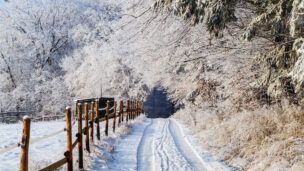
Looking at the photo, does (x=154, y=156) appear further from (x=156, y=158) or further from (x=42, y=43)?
(x=42, y=43)

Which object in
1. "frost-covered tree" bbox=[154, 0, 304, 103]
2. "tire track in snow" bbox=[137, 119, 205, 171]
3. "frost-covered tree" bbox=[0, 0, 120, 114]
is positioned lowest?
"tire track in snow" bbox=[137, 119, 205, 171]

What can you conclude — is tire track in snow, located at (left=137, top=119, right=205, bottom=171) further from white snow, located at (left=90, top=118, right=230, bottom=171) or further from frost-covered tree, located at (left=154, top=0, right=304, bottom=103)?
frost-covered tree, located at (left=154, top=0, right=304, bottom=103)

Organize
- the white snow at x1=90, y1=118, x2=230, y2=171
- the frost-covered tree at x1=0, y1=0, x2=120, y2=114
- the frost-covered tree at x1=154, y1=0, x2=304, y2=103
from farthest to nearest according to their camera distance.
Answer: the frost-covered tree at x1=0, y1=0, x2=120, y2=114
the white snow at x1=90, y1=118, x2=230, y2=171
the frost-covered tree at x1=154, y1=0, x2=304, y2=103

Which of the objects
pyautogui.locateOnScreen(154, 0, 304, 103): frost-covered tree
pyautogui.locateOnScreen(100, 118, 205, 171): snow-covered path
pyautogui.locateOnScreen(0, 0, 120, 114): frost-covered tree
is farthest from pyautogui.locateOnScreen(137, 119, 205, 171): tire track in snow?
pyautogui.locateOnScreen(0, 0, 120, 114): frost-covered tree

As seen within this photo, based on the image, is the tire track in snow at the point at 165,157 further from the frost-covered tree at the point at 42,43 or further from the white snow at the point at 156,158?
the frost-covered tree at the point at 42,43

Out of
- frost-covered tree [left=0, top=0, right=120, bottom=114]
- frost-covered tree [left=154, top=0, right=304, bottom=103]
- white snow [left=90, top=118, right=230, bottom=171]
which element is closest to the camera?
frost-covered tree [left=154, top=0, right=304, bottom=103]

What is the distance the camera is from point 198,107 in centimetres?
2489

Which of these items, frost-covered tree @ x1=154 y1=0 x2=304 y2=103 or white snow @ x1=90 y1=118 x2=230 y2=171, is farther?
white snow @ x1=90 y1=118 x2=230 y2=171

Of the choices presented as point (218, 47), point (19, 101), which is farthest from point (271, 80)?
point (19, 101)

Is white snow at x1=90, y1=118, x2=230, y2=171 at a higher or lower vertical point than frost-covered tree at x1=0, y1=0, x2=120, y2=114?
lower

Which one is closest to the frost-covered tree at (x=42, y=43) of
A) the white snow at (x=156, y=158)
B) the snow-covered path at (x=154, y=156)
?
the snow-covered path at (x=154, y=156)

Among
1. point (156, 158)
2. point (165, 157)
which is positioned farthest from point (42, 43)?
point (156, 158)

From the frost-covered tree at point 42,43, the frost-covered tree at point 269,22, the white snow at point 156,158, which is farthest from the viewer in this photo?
the frost-covered tree at point 42,43

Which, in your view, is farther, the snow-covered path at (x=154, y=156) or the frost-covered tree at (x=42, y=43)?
the frost-covered tree at (x=42, y=43)
